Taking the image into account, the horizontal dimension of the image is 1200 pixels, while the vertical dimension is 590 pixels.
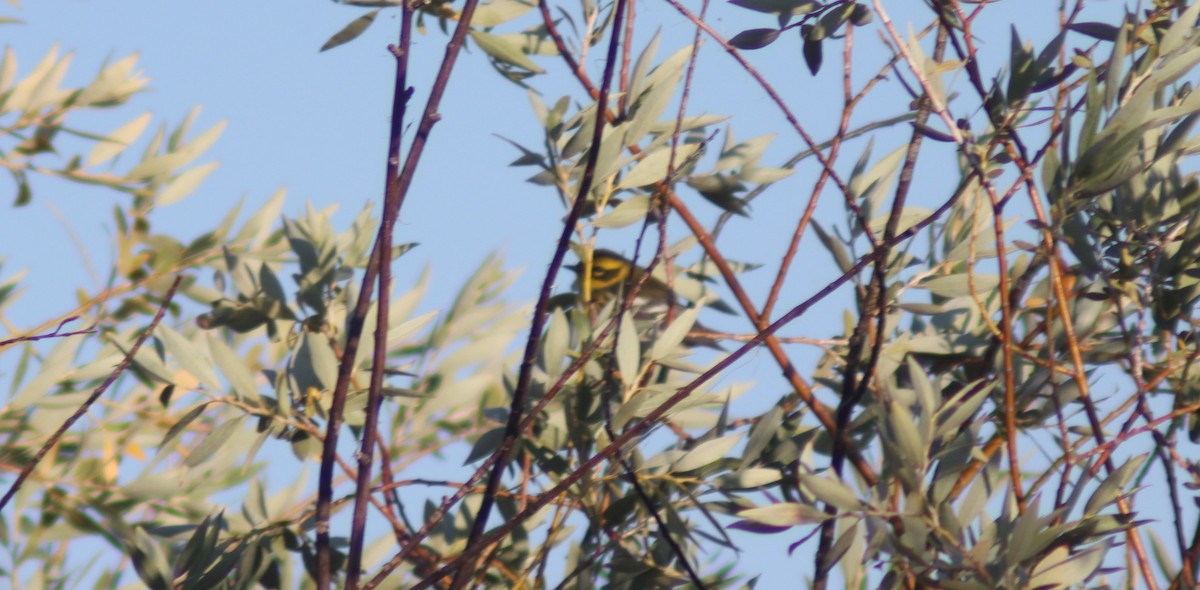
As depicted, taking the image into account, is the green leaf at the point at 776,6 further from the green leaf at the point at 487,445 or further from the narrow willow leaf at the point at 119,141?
the narrow willow leaf at the point at 119,141

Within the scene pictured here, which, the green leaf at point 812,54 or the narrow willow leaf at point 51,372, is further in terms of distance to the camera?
the narrow willow leaf at point 51,372

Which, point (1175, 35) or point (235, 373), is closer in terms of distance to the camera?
point (1175, 35)

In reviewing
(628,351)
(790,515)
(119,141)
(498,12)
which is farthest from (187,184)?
(790,515)

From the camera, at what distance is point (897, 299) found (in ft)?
5.32

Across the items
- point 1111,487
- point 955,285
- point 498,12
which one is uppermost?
point 498,12

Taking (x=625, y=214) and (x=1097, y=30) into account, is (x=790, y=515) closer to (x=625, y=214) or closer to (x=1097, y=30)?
(x=625, y=214)

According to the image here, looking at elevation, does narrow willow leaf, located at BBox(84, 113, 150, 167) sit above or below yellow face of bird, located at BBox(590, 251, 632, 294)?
above

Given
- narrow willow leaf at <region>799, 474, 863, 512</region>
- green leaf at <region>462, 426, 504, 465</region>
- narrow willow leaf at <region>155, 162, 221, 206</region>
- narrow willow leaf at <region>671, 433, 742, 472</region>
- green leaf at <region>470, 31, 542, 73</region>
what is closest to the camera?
narrow willow leaf at <region>799, 474, 863, 512</region>

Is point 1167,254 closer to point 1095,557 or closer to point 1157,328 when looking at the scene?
point 1157,328

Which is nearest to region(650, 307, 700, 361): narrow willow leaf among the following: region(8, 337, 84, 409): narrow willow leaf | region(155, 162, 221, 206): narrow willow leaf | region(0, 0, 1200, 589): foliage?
region(0, 0, 1200, 589): foliage

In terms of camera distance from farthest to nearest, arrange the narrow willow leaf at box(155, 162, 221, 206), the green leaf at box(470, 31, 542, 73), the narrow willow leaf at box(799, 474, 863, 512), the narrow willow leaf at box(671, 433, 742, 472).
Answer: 1. the narrow willow leaf at box(155, 162, 221, 206)
2. the green leaf at box(470, 31, 542, 73)
3. the narrow willow leaf at box(671, 433, 742, 472)
4. the narrow willow leaf at box(799, 474, 863, 512)

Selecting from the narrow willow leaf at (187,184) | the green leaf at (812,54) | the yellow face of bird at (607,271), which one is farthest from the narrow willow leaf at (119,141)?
the green leaf at (812,54)

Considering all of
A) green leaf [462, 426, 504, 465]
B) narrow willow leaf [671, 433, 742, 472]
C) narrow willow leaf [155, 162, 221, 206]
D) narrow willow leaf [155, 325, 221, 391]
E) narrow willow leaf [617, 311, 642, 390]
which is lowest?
narrow willow leaf [671, 433, 742, 472]

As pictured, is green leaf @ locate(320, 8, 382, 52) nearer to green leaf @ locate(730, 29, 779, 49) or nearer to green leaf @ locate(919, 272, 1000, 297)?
green leaf @ locate(730, 29, 779, 49)
